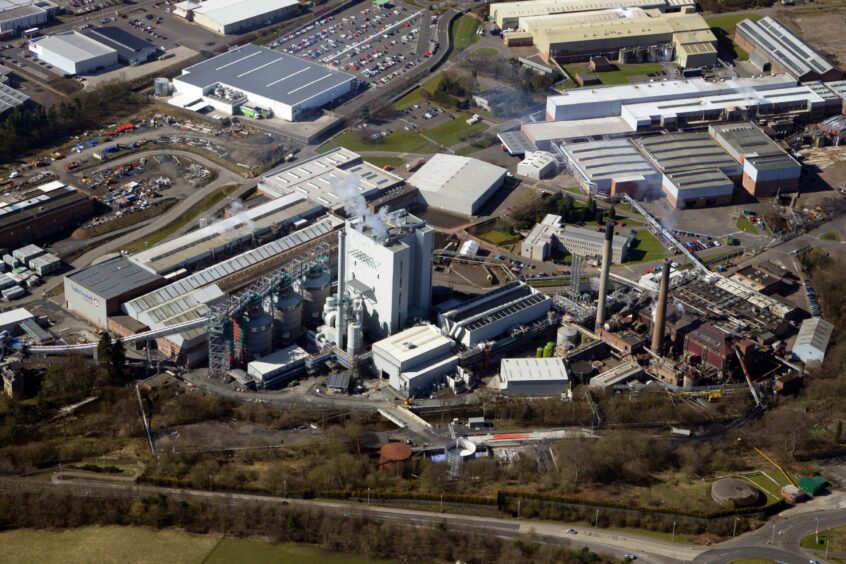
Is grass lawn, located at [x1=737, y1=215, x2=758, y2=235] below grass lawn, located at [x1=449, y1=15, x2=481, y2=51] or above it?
below

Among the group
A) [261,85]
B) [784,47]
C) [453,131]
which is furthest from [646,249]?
[784,47]

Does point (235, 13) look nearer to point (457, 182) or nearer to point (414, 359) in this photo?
point (457, 182)

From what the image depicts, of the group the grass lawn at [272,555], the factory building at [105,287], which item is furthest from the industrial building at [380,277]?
the grass lawn at [272,555]

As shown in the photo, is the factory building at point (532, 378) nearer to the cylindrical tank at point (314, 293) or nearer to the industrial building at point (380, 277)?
the industrial building at point (380, 277)

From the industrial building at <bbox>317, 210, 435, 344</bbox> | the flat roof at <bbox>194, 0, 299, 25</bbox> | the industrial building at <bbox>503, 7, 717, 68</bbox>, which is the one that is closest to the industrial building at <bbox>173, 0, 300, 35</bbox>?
the flat roof at <bbox>194, 0, 299, 25</bbox>

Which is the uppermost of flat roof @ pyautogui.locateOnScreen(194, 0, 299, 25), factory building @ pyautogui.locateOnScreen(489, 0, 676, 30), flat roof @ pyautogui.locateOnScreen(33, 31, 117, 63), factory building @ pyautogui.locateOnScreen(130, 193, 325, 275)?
factory building @ pyautogui.locateOnScreen(489, 0, 676, 30)

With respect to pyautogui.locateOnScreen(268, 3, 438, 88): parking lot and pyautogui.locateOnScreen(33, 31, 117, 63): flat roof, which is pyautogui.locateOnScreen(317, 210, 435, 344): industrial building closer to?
pyautogui.locateOnScreen(268, 3, 438, 88): parking lot
